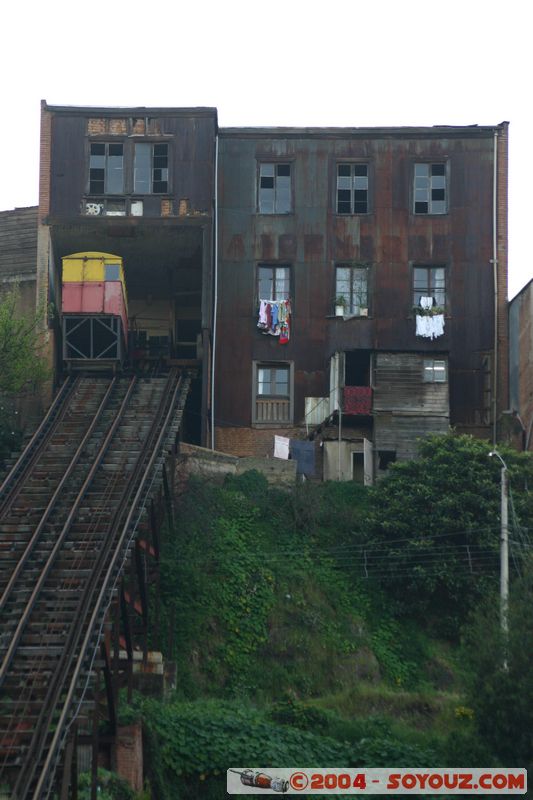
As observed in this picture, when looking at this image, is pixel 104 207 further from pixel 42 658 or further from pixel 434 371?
pixel 42 658

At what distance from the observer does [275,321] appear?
166 ft

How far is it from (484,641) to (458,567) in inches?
461

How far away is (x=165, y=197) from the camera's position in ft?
165

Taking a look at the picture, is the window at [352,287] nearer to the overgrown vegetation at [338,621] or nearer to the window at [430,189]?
the window at [430,189]

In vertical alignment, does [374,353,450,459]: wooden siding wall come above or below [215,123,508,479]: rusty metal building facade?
below

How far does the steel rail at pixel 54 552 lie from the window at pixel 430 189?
14.4 m

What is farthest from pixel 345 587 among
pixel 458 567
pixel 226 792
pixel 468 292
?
pixel 468 292

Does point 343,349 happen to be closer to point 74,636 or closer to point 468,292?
point 468,292

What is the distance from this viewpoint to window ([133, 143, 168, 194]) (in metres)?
50.4

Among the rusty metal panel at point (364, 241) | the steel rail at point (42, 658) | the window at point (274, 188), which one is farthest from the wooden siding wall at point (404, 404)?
the steel rail at point (42, 658)

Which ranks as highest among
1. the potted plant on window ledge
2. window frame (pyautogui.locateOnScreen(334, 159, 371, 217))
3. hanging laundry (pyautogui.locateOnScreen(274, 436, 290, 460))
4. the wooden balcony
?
window frame (pyautogui.locateOnScreen(334, 159, 371, 217))

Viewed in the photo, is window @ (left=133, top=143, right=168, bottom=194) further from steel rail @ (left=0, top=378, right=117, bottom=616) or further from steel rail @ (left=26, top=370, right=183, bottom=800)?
steel rail @ (left=26, top=370, right=183, bottom=800)

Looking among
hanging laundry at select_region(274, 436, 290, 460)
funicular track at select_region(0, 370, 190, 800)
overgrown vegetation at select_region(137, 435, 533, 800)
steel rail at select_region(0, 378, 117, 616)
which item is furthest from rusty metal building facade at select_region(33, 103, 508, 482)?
overgrown vegetation at select_region(137, 435, 533, 800)

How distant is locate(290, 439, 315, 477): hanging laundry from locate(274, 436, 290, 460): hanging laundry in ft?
1.48
